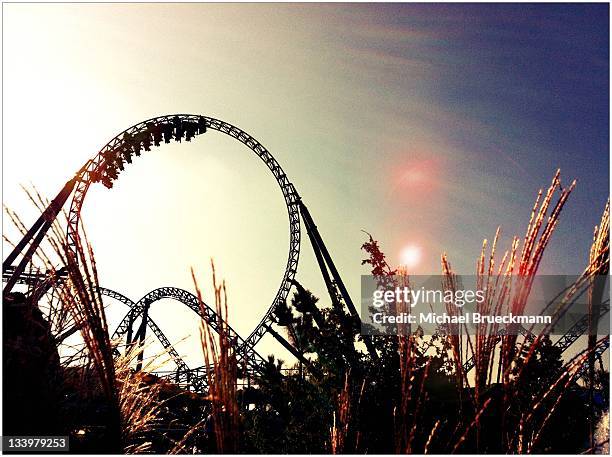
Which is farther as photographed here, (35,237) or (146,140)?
(146,140)

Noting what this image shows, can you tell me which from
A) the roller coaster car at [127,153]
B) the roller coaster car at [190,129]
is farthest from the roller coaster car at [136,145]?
the roller coaster car at [190,129]

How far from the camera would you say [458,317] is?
2.26m

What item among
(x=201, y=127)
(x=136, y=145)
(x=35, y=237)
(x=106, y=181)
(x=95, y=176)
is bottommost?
(x=35, y=237)

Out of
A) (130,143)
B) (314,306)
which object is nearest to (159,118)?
(130,143)

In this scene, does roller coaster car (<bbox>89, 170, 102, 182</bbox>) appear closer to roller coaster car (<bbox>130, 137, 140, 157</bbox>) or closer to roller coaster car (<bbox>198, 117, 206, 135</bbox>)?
roller coaster car (<bbox>130, 137, 140, 157</bbox>)

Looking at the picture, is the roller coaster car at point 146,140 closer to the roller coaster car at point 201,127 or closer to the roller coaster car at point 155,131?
the roller coaster car at point 155,131

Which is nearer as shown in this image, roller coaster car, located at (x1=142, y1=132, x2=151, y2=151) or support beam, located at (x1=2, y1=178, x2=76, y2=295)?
support beam, located at (x1=2, y1=178, x2=76, y2=295)

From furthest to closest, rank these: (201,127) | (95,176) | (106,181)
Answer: (201,127) < (106,181) < (95,176)

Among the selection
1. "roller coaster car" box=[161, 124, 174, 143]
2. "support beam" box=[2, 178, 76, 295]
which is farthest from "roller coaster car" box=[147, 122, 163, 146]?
"support beam" box=[2, 178, 76, 295]

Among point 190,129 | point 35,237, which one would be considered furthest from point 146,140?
point 35,237

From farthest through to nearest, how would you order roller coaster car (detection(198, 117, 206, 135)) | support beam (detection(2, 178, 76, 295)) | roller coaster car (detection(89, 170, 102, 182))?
roller coaster car (detection(198, 117, 206, 135)), roller coaster car (detection(89, 170, 102, 182)), support beam (detection(2, 178, 76, 295))

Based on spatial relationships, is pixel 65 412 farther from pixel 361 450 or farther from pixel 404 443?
pixel 361 450

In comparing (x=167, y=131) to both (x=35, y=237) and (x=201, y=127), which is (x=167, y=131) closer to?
(x=201, y=127)

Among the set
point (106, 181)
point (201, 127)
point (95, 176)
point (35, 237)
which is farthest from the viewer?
point (201, 127)
